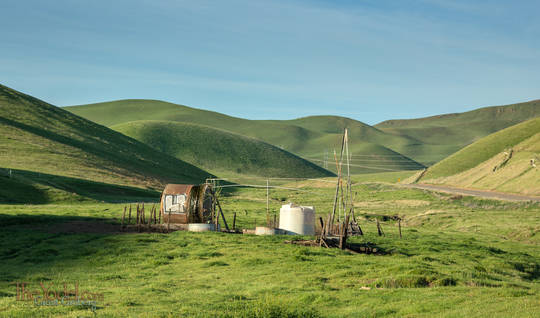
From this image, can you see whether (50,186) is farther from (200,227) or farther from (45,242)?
(45,242)

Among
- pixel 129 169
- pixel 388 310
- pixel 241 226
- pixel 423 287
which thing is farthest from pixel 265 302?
pixel 129 169

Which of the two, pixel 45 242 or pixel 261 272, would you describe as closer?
pixel 261 272

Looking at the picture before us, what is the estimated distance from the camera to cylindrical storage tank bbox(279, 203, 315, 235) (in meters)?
41.8

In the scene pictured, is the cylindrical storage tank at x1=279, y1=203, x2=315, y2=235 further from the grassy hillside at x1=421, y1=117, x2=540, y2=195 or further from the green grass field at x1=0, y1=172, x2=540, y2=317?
the grassy hillside at x1=421, y1=117, x2=540, y2=195

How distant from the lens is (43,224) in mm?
43656

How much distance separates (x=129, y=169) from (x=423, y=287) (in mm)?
104695

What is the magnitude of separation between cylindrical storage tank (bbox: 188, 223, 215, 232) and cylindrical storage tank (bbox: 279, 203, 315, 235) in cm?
542

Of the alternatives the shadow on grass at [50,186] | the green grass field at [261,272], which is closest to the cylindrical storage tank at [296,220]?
the green grass field at [261,272]

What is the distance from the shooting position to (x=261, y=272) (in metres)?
26.4

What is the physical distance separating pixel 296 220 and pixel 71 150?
8799 cm

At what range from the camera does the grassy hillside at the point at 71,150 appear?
9981cm

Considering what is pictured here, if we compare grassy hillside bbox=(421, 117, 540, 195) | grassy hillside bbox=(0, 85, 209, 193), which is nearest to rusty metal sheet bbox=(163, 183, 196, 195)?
grassy hillside bbox=(421, 117, 540, 195)
